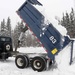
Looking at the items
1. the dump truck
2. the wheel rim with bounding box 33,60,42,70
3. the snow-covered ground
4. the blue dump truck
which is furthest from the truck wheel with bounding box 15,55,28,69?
the dump truck

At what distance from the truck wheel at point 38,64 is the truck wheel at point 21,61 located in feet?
1.51

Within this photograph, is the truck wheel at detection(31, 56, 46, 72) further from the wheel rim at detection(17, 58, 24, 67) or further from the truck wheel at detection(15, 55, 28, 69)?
the wheel rim at detection(17, 58, 24, 67)

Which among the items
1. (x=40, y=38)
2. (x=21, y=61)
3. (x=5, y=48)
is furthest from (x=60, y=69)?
(x=5, y=48)

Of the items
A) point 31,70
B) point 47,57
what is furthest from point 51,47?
point 31,70

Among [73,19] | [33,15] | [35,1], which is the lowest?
[33,15]

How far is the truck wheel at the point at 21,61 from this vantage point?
11.6 metres

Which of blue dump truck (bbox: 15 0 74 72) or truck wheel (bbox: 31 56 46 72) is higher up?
blue dump truck (bbox: 15 0 74 72)

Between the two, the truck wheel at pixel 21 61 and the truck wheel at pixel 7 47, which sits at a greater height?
the truck wheel at pixel 7 47

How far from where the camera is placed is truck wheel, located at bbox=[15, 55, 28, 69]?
11578 mm

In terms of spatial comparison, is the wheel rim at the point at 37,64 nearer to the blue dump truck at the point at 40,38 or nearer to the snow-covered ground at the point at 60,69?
the blue dump truck at the point at 40,38

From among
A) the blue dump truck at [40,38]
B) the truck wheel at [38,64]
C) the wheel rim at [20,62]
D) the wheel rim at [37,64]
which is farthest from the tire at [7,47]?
the wheel rim at [37,64]

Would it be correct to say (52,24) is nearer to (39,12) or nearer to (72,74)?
(39,12)

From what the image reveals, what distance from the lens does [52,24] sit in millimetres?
10805

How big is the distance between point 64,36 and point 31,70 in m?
2.20
